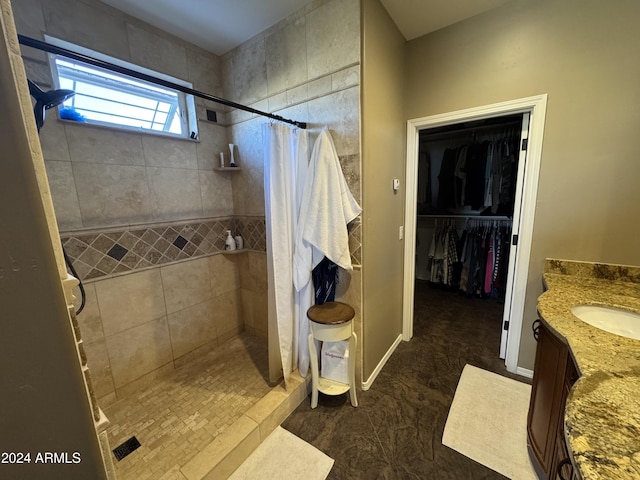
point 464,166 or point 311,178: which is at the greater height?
point 464,166

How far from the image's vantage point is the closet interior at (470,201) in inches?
116

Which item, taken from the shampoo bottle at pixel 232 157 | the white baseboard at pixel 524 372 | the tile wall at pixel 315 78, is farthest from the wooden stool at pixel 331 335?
the shampoo bottle at pixel 232 157

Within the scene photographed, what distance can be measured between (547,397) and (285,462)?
139 cm

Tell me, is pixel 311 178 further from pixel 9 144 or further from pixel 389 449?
pixel 389 449

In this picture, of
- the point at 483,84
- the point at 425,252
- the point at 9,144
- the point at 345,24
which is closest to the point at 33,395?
the point at 9,144

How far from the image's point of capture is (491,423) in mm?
1620

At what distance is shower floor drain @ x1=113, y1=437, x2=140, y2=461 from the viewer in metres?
1.41

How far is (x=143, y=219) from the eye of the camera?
1.88 meters

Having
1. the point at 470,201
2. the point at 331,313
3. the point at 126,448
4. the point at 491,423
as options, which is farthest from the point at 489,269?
the point at 126,448

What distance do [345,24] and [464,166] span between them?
7.97 ft

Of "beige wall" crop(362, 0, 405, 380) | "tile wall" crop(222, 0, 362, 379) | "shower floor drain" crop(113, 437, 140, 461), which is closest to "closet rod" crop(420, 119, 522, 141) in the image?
"beige wall" crop(362, 0, 405, 380)

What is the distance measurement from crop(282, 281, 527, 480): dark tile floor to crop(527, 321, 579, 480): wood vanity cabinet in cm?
30

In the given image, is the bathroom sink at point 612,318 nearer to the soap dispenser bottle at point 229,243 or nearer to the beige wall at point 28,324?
the beige wall at point 28,324

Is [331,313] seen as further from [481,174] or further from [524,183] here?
[481,174]
